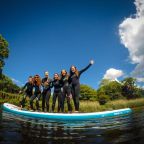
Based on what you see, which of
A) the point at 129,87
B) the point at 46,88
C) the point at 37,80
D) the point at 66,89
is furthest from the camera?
the point at 129,87

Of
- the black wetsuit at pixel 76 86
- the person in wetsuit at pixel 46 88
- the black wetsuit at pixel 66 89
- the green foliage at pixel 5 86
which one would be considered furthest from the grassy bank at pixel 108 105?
the green foliage at pixel 5 86

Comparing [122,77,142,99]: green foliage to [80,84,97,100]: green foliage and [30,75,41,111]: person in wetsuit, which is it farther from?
[30,75,41,111]: person in wetsuit

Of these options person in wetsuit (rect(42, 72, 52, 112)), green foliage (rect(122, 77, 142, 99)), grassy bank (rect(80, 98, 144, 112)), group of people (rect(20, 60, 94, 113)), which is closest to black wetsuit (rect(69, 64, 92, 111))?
group of people (rect(20, 60, 94, 113))

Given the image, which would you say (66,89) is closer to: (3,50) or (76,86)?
(76,86)

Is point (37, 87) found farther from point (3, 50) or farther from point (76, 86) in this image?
point (3, 50)

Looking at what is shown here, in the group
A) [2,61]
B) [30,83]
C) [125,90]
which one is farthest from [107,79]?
[30,83]

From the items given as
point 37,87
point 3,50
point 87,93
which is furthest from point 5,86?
point 37,87

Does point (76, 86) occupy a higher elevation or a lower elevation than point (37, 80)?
lower

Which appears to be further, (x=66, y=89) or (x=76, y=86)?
(x=66, y=89)

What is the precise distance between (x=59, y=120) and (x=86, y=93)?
6368 centimetres

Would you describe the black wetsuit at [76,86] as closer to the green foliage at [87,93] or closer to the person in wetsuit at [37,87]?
the person in wetsuit at [37,87]

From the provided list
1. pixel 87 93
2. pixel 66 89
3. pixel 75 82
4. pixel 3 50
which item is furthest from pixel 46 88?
pixel 87 93

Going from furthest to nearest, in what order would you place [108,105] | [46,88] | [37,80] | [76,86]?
[108,105]
[37,80]
[46,88]
[76,86]

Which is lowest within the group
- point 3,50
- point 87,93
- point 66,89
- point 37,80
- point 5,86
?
point 66,89
